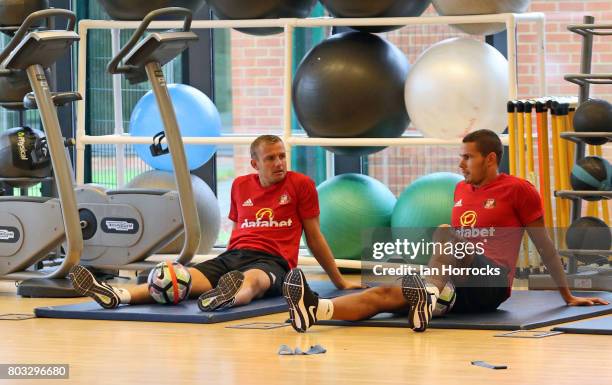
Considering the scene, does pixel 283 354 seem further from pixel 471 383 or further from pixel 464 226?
pixel 464 226

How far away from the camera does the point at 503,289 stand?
489cm

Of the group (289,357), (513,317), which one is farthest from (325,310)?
(513,317)

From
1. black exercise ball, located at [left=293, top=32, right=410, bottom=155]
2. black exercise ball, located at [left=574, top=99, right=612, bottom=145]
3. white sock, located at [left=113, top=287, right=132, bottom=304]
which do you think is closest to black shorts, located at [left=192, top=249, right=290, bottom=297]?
white sock, located at [left=113, top=287, right=132, bottom=304]

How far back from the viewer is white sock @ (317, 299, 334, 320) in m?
4.70

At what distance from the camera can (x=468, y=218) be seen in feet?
16.3

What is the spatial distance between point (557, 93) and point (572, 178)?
75.9 inches

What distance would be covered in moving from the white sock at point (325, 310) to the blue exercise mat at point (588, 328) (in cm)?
87

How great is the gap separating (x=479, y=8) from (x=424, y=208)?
1087mm

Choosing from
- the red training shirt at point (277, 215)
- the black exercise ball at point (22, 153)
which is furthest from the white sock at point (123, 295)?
the black exercise ball at point (22, 153)

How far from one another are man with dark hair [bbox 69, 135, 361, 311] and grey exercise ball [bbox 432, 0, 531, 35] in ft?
4.58

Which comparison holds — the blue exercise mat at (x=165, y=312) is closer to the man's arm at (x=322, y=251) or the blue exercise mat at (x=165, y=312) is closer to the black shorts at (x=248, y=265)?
the black shorts at (x=248, y=265)

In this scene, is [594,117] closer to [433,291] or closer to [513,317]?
[513,317]

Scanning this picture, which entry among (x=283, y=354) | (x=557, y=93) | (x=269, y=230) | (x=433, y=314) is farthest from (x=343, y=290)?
(x=557, y=93)

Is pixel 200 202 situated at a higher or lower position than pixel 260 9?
lower
